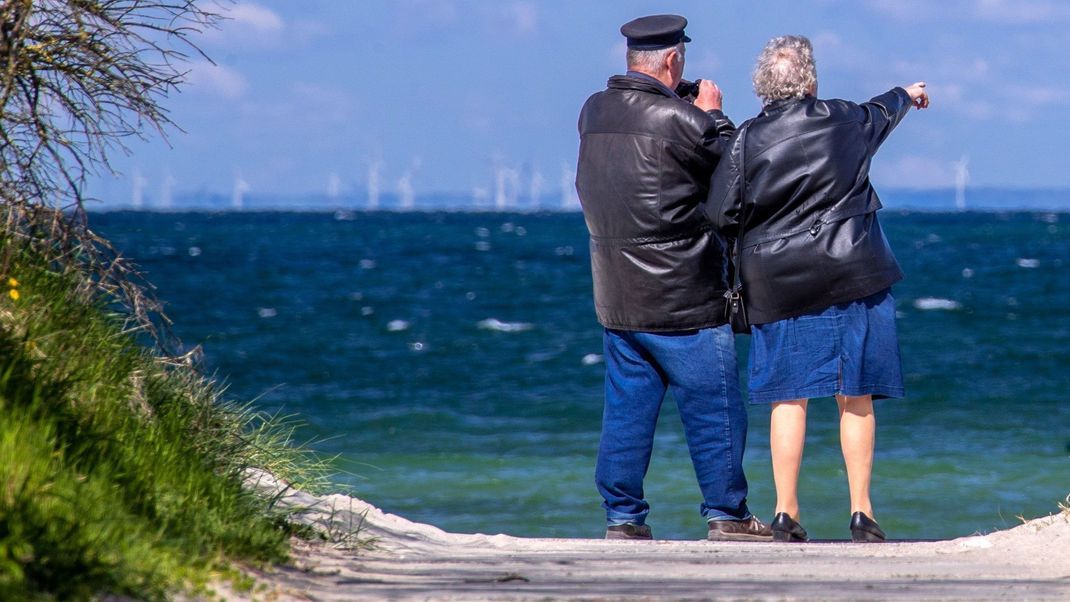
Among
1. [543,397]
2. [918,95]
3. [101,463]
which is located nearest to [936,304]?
[543,397]

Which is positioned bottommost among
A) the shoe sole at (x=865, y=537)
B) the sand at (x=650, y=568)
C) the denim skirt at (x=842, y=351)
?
the sand at (x=650, y=568)

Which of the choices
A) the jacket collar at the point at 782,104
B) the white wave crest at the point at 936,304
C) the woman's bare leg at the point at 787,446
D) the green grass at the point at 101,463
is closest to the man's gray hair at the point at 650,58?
the jacket collar at the point at 782,104

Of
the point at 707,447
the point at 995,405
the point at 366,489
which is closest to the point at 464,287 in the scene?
the point at 995,405

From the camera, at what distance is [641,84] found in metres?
4.45

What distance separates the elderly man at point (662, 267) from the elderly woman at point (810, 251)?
0.44ft

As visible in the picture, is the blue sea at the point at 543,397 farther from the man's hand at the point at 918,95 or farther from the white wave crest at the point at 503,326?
the man's hand at the point at 918,95

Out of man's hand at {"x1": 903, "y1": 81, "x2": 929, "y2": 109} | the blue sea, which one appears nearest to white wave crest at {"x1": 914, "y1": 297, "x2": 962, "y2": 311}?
the blue sea

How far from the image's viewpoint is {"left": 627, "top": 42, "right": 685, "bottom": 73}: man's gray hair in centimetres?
445

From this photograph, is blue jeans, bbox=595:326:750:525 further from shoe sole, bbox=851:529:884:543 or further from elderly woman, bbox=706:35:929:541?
shoe sole, bbox=851:529:884:543

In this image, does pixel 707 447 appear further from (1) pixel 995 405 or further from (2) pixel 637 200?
(1) pixel 995 405

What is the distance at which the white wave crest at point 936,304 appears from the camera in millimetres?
24641

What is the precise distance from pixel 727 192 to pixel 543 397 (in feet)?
34.9

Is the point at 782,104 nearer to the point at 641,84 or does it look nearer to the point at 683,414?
the point at 641,84

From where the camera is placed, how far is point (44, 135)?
162 inches
